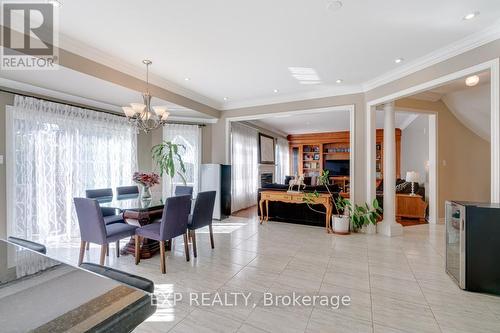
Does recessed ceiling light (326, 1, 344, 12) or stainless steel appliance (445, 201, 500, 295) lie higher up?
recessed ceiling light (326, 1, 344, 12)

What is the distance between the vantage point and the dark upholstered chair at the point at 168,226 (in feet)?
8.93

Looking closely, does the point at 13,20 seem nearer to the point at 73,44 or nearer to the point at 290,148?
the point at 73,44

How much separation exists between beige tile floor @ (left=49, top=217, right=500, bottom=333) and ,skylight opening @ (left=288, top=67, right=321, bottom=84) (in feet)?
9.03

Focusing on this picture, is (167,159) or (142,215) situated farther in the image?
(167,159)

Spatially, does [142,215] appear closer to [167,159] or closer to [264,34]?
[167,159]

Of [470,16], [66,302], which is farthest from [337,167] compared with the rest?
[66,302]

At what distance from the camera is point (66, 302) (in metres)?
0.68

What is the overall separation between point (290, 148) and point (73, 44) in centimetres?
837

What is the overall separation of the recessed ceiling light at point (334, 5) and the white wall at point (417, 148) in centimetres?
493

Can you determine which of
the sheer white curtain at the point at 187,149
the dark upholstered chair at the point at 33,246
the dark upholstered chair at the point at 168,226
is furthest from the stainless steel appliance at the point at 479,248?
the sheer white curtain at the point at 187,149

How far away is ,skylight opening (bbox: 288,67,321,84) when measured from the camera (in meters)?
3.61

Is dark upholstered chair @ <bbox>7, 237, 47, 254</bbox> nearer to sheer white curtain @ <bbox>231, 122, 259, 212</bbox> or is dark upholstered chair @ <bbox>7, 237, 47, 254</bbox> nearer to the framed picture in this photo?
sheer white curtain @ <bbox>231, 122, 259, 212</bbox>

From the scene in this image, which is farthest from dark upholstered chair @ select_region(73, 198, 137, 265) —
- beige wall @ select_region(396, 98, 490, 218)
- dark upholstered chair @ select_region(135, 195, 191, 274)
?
beige wall @ select_region(396, 98, 490, 218)

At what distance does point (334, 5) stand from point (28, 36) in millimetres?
3127
